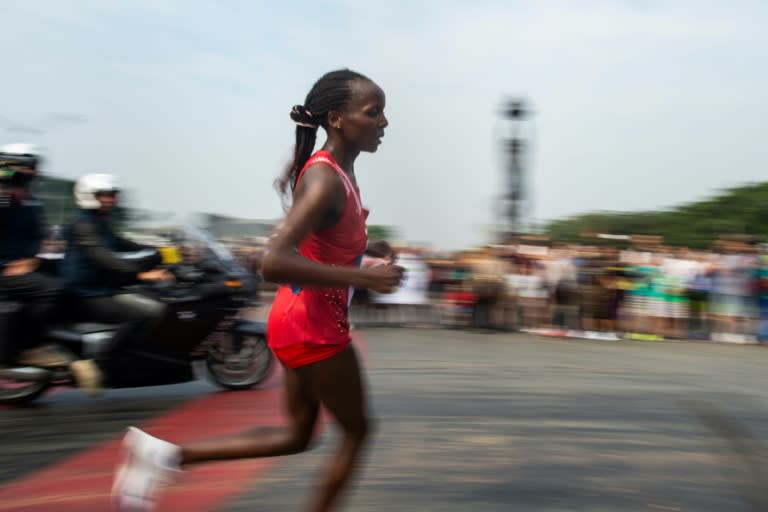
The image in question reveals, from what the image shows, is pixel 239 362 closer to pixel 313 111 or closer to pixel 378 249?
pixel 378 249

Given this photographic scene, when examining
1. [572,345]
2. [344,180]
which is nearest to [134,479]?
[344,180]

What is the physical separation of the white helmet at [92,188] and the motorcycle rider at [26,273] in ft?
0.87

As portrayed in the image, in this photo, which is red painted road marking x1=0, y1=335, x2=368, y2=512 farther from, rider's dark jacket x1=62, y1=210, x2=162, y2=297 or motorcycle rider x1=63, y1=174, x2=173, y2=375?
rider's dark jacket x1=62, y1=210, x2=162, y2=297

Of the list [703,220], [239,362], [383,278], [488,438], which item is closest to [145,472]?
[383,278]

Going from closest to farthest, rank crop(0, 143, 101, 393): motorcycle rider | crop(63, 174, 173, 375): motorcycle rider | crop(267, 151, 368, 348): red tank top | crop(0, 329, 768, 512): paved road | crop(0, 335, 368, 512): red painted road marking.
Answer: crop(267, 151, 368, 348): red tank top
crop(0, 335, 368, 512): red painted road marking
crop(0, 329, 768, 512): paved road
crop(0, 143, 101, 393): motorcycle rider
crop(63, 174, 173, 375): motorcycle rider

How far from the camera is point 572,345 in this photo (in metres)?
11.7

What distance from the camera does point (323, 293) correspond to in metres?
2.88

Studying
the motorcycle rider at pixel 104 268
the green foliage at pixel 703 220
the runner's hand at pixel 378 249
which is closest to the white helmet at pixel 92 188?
the motorcycle rider at pixel 104 268

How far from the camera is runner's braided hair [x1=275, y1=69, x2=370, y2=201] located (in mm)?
3008

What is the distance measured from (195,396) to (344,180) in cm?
449

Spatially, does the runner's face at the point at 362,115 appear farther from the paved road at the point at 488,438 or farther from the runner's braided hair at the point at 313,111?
the paved road at the point at 488,438

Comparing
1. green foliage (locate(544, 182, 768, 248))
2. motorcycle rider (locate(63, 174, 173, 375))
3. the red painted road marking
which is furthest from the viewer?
green foliage (locate(544, 182, 768, 248))

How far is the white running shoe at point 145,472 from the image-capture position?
2959 mm

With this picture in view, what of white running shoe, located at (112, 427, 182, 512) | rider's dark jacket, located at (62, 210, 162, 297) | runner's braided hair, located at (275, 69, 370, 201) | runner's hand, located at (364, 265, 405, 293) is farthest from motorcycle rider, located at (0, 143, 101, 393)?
runner's hand, located at (364, 265, 405, 293)
